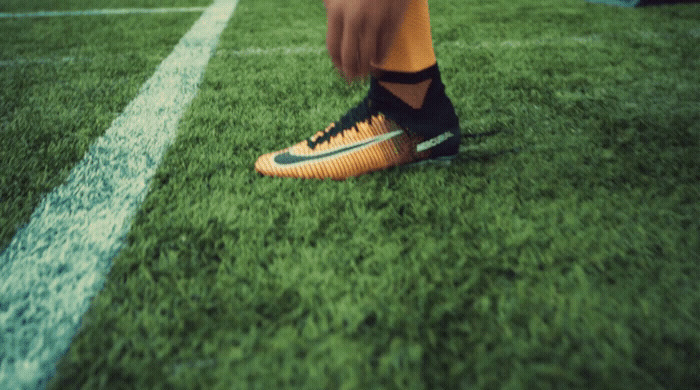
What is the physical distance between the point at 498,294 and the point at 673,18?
2.65m

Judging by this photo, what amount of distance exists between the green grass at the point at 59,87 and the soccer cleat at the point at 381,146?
0.53 m

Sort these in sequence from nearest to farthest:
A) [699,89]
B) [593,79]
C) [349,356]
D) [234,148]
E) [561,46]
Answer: [349,356] < [234,148] < [699,89] < [593,79] < [561,46]

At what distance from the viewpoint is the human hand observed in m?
0.49

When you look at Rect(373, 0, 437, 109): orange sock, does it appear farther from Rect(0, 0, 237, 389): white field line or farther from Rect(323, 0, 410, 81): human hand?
Rect(0, 0, 237, 389): white field line

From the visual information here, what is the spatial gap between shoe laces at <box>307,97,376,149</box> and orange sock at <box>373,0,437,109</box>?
94mm

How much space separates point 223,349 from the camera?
19.5 inches

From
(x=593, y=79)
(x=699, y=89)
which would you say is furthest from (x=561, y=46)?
(x=699, y=89)

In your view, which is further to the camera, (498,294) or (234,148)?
(234,148)

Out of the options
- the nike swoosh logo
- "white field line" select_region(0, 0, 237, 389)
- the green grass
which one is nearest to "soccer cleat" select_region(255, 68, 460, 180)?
the nike swoosh logo

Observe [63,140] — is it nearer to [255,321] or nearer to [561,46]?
[255,321]

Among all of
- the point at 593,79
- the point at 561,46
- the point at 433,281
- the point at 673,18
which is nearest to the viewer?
the point at 433,281

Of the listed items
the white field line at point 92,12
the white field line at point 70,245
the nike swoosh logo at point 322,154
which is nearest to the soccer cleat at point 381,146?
the nike swoosh logo at point 322,154

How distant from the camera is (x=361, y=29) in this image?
1.64 feet

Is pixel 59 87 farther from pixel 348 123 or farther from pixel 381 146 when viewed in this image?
pixel 381 146
